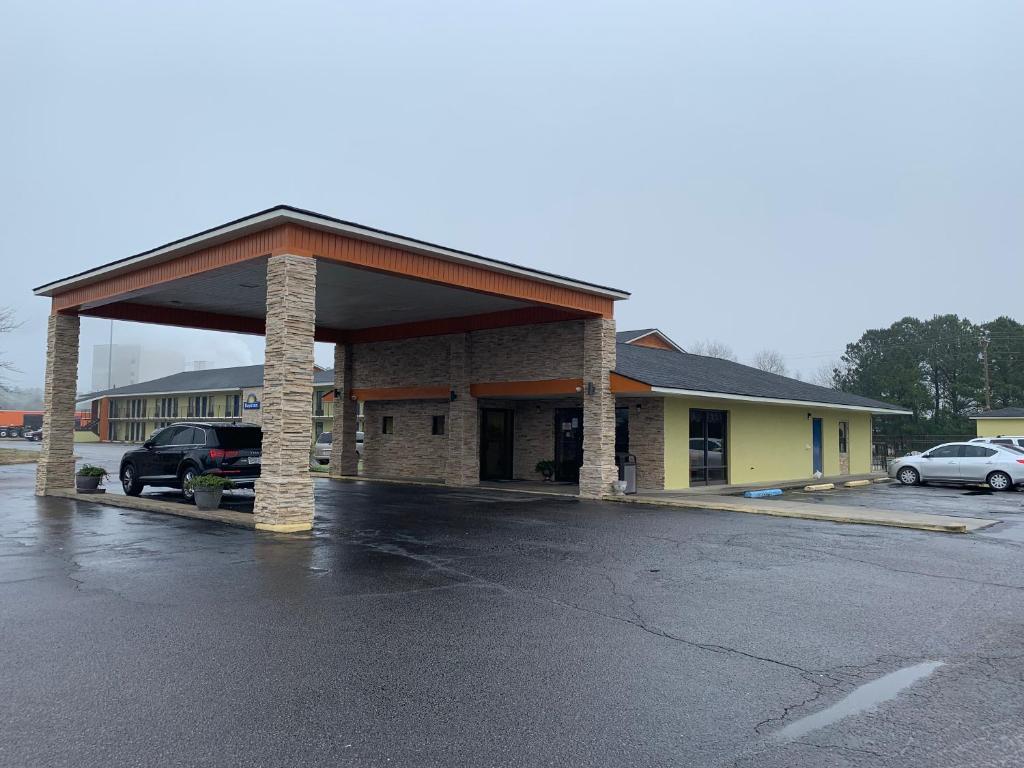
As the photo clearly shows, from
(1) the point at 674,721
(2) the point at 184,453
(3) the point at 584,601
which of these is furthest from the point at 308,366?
(1) the point at 674,721

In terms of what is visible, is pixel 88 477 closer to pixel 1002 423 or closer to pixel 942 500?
pixel 942 500

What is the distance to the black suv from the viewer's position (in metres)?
16.1

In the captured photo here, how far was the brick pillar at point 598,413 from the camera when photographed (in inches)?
757

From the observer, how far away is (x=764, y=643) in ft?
20.5

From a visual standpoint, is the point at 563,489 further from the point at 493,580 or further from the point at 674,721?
the point at 674,721

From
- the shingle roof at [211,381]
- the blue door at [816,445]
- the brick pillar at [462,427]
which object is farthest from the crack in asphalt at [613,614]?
the shingle roof at [211,381]

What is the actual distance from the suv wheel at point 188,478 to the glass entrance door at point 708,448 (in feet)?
43.5

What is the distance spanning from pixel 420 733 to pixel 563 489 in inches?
663

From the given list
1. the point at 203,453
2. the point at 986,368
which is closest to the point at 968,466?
the point at 203,453

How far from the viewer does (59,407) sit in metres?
19.0

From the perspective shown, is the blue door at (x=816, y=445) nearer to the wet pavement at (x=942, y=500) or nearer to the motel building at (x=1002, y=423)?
the wet pavement at (x=942, y=500)

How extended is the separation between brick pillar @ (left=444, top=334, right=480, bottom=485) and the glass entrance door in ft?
21.2

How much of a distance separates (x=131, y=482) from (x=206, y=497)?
191 inches

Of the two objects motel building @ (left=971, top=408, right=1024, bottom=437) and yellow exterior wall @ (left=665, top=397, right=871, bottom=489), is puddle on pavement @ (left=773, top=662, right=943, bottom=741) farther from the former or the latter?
motel building @ (left=971, top=408, right=1024, bottom=437)
